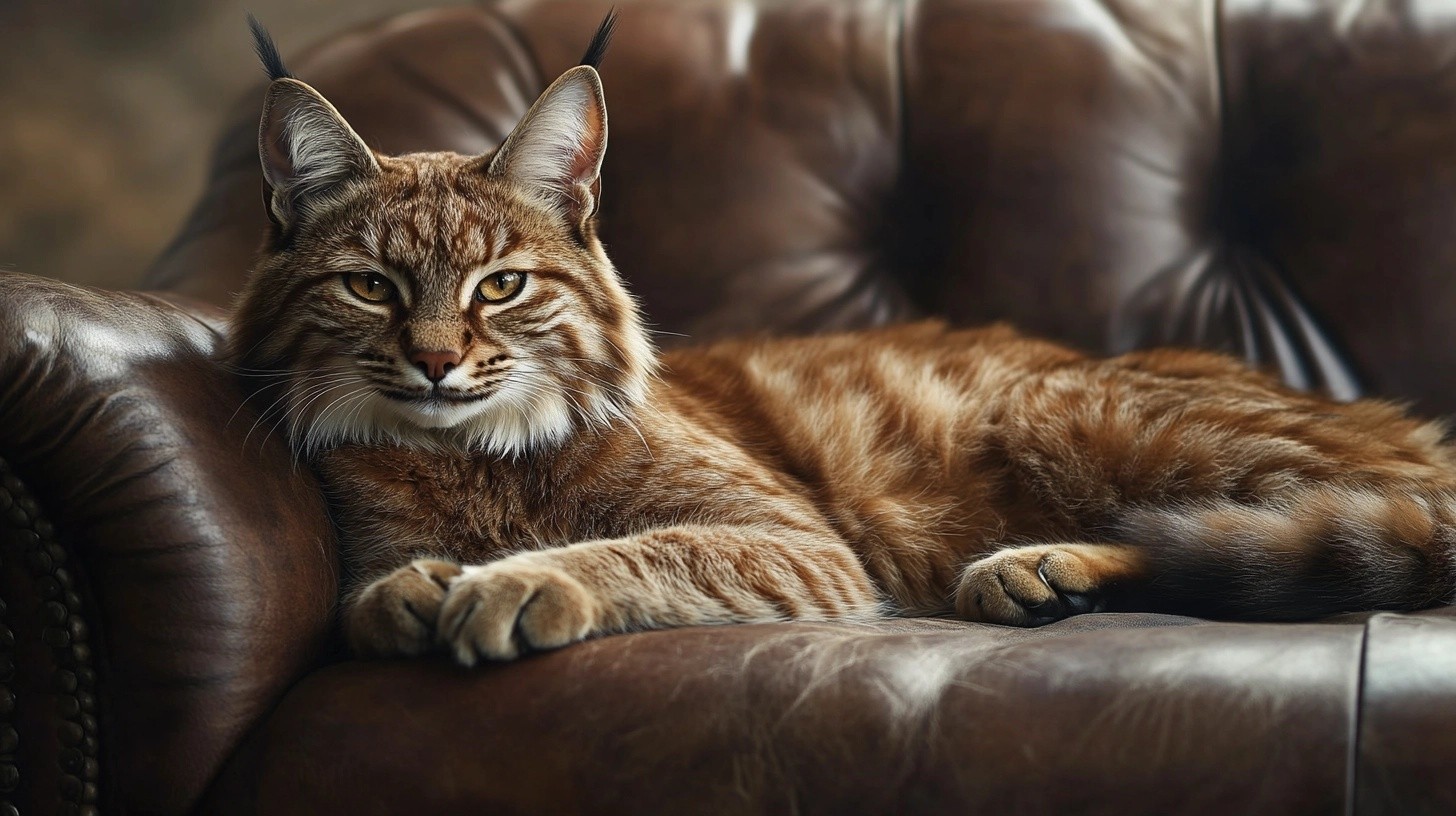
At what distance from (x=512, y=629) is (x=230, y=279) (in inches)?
47.0

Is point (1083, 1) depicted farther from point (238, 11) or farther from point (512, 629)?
point (238, 11)

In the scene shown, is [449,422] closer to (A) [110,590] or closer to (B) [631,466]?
(B) [631,466]

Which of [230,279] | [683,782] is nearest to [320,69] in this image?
[230,279]

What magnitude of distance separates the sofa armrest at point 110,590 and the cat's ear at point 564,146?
0.62 m

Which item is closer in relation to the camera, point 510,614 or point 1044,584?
point 510,614

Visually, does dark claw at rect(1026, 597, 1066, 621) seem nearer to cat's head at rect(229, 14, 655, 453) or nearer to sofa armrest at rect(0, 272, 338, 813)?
cat's head at rect(229, 14, 655, 453)

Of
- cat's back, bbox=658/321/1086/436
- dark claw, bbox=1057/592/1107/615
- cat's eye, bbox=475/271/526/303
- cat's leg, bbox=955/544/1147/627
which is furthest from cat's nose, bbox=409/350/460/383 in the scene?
dark claw, bbox=1057/592/1107/615

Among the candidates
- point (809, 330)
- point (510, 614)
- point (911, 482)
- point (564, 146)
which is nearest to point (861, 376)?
point (911, 482)

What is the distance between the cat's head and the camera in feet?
4.86

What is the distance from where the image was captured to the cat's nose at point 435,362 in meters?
1.42

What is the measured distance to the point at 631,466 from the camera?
A: 5.33 ft

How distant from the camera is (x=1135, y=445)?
1774mm

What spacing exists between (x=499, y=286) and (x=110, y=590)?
0.63 meters

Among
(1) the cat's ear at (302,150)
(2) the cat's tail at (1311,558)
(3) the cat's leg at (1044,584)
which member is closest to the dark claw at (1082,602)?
(3) the cat's leg at (1044,584)
